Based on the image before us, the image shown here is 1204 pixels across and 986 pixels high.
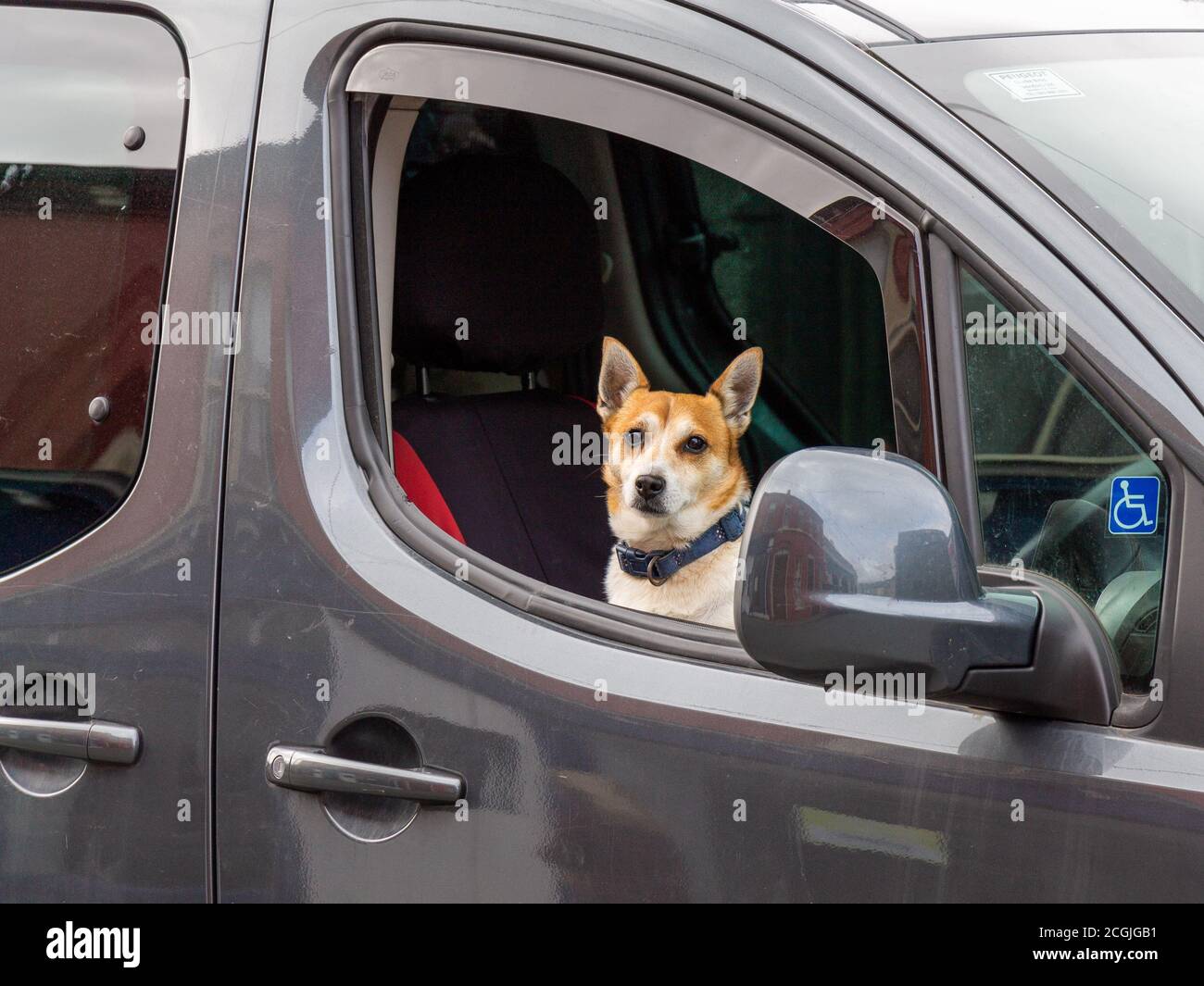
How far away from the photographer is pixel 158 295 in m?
1.89

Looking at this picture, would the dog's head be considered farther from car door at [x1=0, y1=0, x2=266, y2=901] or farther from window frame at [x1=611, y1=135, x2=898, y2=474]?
car door at [x1=0, y1=0, x2=266, y2=901]

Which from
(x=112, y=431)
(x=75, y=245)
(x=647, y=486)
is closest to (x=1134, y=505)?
(x=112, y=431)

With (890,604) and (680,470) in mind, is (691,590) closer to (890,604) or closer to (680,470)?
(680,470)

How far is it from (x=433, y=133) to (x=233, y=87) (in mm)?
1317

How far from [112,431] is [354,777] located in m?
0.64

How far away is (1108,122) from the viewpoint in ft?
5.62

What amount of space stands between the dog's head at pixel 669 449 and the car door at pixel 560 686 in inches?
61.8

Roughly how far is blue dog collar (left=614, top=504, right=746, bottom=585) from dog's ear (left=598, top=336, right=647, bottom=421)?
0.58 m

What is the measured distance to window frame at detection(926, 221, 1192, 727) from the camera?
4.63 feet

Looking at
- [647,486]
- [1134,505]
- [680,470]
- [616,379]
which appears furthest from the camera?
[616,379]

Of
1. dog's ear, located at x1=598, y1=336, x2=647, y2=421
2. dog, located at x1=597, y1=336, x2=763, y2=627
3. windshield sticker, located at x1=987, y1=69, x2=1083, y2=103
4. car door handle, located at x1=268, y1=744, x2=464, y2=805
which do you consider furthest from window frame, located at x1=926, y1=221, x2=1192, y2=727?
dog's ear, located at x1=598, y1=336, x2=647, y2=421

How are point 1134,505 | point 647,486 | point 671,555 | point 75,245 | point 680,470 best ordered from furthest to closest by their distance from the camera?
point 680,470 < point 647,486 < point 671,555 < point 75,245 < point 1134,505

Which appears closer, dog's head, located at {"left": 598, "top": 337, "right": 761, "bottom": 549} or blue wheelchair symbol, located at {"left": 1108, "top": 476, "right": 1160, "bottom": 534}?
blue wheelchair symbol, located at {"left": 1108, "top": 476, "right": 1160, "bottom": 534}

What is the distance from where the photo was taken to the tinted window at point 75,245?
1.90 metres
